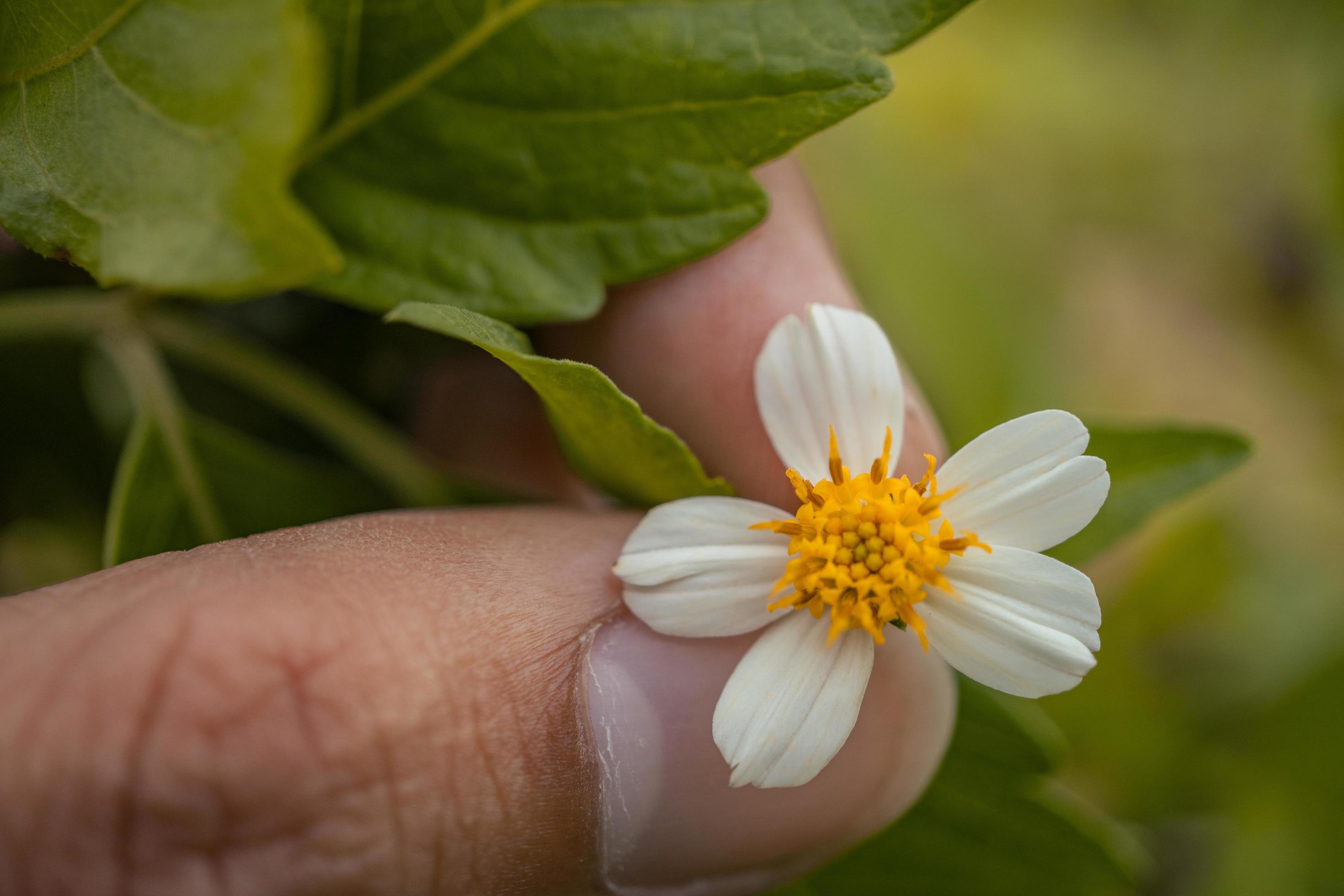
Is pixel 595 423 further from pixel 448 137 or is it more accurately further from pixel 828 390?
pixel 448 137

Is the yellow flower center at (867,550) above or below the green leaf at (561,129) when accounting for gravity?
below

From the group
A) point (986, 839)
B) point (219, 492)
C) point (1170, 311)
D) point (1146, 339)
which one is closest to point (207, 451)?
point (219, 492)

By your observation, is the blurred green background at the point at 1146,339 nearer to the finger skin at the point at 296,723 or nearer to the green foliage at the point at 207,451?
the green foliage at the point at 207,451

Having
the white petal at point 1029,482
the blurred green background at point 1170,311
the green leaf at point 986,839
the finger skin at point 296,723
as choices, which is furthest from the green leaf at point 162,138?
the blurred green background at point 1170,311

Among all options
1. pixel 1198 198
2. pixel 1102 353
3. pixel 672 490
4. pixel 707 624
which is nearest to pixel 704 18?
pixel 672 490

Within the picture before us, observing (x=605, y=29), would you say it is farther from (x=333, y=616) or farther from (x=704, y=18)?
(x=333, y=616)

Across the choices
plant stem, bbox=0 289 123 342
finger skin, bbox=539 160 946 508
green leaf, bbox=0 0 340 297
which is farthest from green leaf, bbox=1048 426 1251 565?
plant stem, bbox=0 289 123 342
